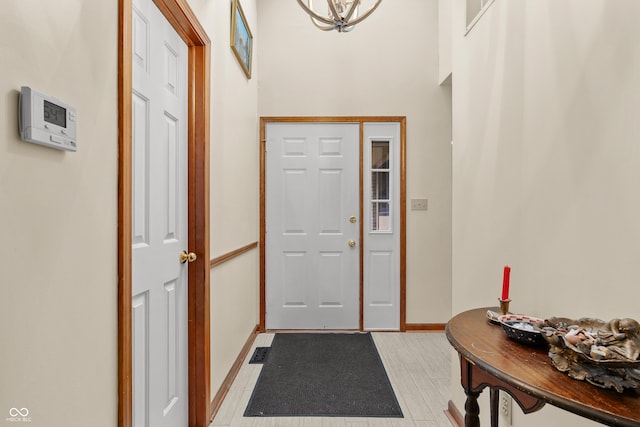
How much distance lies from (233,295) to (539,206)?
196cm

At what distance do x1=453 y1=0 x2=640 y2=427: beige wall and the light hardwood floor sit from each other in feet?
2.64

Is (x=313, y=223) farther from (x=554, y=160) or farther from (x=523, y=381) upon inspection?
(x=523, y=381)

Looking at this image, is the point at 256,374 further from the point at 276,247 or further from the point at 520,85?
the point at 520,85

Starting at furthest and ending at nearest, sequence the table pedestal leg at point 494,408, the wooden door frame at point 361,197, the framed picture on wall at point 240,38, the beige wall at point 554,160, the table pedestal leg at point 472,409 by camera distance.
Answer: the wooden door frame at point 361,197 < the framed picture on wall at point 240,38 < the table pedestal leg at point 494,408 < the table pedestal leg at point 472,409 < the beige wall at point 554,160

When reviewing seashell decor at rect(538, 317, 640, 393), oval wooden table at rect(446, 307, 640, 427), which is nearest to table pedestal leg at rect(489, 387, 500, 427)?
oval wooden table at rect(446, 307, 640, 427)

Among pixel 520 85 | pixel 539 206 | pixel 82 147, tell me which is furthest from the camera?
pixel 520 85

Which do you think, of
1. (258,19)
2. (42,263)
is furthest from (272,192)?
(42,263)

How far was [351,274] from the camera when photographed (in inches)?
136

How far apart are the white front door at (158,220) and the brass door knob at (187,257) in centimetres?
3

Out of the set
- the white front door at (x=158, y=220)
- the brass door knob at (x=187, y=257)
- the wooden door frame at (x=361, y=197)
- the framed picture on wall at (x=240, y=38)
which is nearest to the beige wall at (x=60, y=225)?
the white front door at (x=158, y=220)

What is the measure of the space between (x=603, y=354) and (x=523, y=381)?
155mm

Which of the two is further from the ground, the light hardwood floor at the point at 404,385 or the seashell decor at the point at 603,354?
the seashell decor at the point at 603,354

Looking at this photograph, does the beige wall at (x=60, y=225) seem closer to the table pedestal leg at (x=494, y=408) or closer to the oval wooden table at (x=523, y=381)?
the oval wooden table at (x=523, y=381)

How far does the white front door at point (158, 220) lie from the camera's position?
4.38 ft
